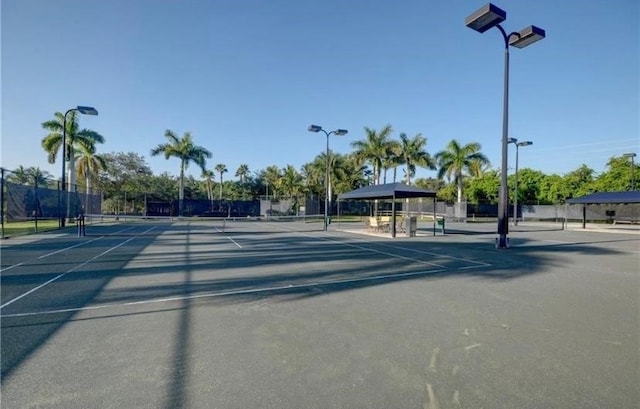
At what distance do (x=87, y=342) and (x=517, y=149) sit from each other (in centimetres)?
3514

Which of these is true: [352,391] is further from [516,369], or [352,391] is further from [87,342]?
[87,342]

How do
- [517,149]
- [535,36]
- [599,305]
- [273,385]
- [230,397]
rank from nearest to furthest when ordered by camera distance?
[230,397] → [273,385] → [599,305] → [535,36] → [517,149]

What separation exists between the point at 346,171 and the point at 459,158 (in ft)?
50.3

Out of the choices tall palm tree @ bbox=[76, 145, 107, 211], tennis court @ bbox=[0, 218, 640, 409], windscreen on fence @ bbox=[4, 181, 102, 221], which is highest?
tall palm tree @ bbox=[76, 145, 107, 211]

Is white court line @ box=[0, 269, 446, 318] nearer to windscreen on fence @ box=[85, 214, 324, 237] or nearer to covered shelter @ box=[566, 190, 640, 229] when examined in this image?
windscreen on fence @ box=[85, 214, 324, 237]

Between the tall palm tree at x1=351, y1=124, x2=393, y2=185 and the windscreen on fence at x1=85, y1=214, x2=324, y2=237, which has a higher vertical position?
the tall palm tree at x1=351, y1=124, x2=393, y2=185

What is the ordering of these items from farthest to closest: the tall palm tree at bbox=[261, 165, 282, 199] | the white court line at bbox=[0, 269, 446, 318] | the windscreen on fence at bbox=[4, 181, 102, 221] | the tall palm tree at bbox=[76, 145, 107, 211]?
1. the tall palm tree at bbox=[261, 165, 282, 199]
2. the tall palm tree at bbox=[76, 145, 107, 211]
3. the windscreen on fence at bbox=[4, 181, 102, 221]
4. the white court line at bbox=[0, 269, 446, 318]

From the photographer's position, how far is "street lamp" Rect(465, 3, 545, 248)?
37.0 feet

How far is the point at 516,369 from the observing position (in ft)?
→ 11.6

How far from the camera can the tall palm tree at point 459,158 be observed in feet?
148

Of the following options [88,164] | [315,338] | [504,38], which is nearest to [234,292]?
[315,338]

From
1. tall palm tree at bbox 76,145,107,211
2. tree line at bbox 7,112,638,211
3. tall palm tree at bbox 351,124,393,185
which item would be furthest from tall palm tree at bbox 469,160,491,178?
tall palm tree at bbox 76,145,107,211

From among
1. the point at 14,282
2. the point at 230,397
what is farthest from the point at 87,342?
the point at 14,282

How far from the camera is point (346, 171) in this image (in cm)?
5200
